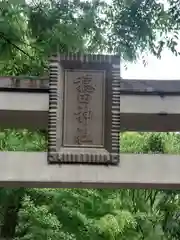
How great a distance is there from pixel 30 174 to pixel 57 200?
2.43 meters

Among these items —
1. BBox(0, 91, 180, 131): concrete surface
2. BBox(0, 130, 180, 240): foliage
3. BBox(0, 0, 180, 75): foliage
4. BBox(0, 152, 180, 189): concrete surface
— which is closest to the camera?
BBox(0, 152, 180, 189): concrete surface

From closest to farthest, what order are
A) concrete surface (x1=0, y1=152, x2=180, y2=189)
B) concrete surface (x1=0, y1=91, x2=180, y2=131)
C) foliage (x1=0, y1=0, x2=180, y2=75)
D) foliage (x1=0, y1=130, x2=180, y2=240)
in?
concrete surface (x1=0, y1=152, x2=180, y2=189)
concrete surface (x1=0, y1=91, x2=180, y2=131)
foliage (x1=0, y1=0, x2=180, y2=75)
foliage (x1=0, y1=130, x2=180, y2=240)

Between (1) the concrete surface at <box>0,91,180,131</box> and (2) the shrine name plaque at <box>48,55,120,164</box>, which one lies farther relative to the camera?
(1) the concrete surface at <box>0,91,180,131</box>

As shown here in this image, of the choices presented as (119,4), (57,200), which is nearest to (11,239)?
(57,200)

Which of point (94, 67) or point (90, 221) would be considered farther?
point (90, 221)

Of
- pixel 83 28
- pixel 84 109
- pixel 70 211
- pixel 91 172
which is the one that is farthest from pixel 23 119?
pixel 70 211

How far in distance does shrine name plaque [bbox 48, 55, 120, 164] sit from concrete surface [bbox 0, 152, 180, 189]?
0.06m

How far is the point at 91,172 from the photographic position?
2.88 m

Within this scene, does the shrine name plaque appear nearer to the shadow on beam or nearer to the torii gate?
the torii gate

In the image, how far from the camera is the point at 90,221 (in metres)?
5.33

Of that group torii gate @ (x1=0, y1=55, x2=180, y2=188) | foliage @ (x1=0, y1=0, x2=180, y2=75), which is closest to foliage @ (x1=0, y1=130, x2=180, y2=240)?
foliage @ (x1=0, y1=0, x2=180, y2=75)

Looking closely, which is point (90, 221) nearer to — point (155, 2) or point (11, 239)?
point (11, 239)

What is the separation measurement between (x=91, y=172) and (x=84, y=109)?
1.29ft

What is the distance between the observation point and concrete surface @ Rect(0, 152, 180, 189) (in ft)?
9.43
